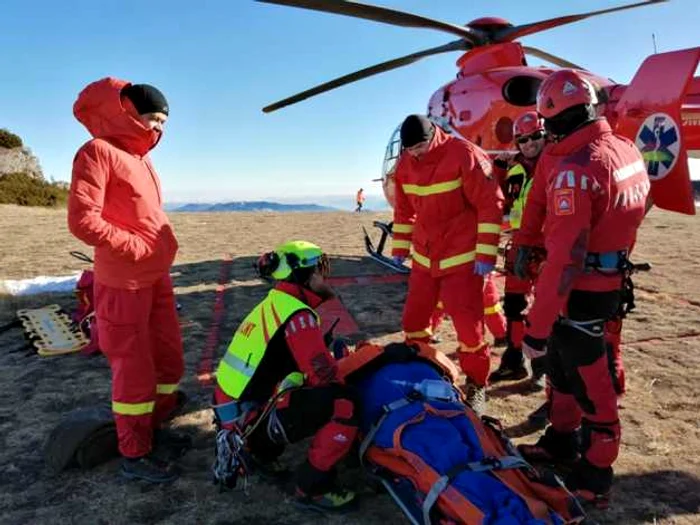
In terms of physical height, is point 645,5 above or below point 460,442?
above

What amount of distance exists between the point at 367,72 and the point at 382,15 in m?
1.05

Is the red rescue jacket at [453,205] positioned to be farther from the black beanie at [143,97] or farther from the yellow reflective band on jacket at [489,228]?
the black beanie at [143,97]

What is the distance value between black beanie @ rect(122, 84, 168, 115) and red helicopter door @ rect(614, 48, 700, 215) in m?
3.82

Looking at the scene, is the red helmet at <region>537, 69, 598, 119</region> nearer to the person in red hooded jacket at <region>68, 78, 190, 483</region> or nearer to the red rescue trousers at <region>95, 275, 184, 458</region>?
the person in red hooded jacket at <region>68, 78, 190, 483</region>

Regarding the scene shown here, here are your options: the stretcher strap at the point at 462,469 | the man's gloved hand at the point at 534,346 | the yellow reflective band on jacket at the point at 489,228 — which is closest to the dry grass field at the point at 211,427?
the stretcher strap at the point at 462,469

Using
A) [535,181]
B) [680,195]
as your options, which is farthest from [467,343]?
[680,195]

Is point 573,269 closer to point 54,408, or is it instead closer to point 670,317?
point 54,408

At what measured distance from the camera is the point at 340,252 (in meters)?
11.3

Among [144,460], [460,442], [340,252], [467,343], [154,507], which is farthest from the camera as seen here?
[340,252]

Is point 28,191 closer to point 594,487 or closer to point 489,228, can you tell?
point 489,228

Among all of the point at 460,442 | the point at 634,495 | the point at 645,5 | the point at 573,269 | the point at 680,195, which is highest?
the point at 645,5

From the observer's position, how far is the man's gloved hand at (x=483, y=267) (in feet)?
13.4

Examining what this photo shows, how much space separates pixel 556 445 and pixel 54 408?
3.66 m

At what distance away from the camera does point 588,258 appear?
9.87 feet
